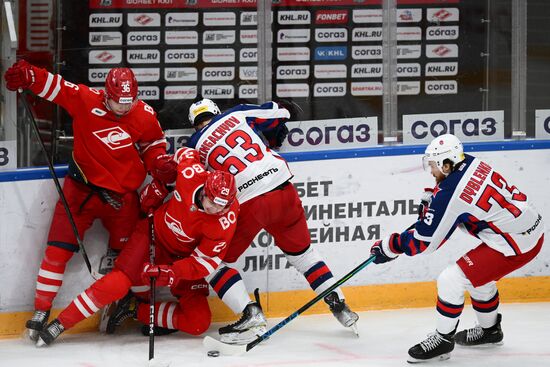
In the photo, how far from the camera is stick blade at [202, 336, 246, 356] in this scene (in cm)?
579

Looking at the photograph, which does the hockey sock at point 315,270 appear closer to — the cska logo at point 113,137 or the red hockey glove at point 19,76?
the cska logo at point 113,137

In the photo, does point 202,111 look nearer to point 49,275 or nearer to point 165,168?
point 165,168

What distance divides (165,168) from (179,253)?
0.41 m

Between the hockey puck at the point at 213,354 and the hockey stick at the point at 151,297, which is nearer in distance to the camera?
the hockey stick at the point at 151,297

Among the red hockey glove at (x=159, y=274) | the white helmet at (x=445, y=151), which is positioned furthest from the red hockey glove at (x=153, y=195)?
the white helmet at (x=445, y=151)

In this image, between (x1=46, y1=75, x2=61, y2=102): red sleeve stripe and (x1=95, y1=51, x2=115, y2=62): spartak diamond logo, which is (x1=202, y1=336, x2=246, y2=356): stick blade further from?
(x1=95, y1=51, x2=115, y2=62): spartak diamond logo

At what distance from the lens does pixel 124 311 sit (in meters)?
6.11

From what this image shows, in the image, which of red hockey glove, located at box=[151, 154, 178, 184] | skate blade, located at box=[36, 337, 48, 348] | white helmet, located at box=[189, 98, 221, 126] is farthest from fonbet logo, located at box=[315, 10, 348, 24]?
skate blade, located at box=[36, 337, 48, 348]

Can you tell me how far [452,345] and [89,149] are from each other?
196cm

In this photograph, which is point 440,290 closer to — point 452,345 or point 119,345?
point 452,345

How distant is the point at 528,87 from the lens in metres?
6.98

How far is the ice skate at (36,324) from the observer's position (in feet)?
19.5

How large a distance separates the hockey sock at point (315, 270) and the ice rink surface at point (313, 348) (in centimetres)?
25

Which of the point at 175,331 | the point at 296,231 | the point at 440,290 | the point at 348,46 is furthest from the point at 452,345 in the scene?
the point at 348,46
